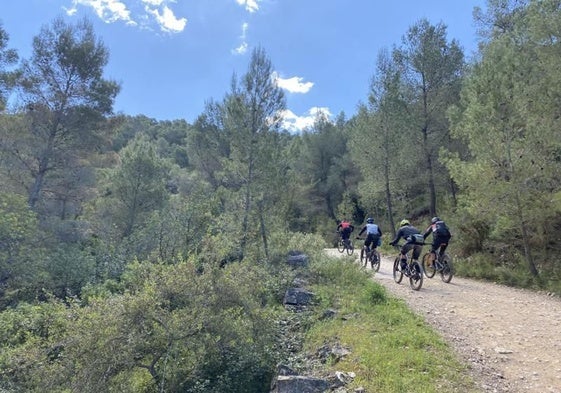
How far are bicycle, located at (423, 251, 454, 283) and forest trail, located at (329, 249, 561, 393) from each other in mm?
229

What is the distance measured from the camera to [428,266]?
11383 mm

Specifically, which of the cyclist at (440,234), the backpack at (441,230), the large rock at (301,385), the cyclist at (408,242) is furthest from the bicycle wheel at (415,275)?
the large rock at (301,385)

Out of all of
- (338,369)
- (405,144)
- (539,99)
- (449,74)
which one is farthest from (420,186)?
(338,369)

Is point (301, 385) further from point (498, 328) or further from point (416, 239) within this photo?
point (416, 239)

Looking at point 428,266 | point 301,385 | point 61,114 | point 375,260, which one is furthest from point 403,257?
point 61,114

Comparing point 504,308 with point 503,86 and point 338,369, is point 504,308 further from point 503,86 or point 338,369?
point 503,86

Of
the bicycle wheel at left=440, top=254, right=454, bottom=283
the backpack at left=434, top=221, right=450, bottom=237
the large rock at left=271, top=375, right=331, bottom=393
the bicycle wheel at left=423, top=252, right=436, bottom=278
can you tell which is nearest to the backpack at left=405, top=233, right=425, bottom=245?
the backpack at left=434, top=221, right=450, bottom=237

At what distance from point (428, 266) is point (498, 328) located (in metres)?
4.88

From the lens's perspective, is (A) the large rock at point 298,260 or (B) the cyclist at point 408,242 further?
(A) the large rock at point 298,260

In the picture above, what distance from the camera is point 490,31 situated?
739 inches

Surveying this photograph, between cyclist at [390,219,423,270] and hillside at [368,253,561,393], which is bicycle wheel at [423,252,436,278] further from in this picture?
cyclist at [390,219,423,270]

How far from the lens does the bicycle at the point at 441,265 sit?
1050 centimetres

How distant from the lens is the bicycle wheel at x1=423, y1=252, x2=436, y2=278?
434 inches

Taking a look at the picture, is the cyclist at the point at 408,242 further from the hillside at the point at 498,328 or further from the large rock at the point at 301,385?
the large rock at the point at 301,385
